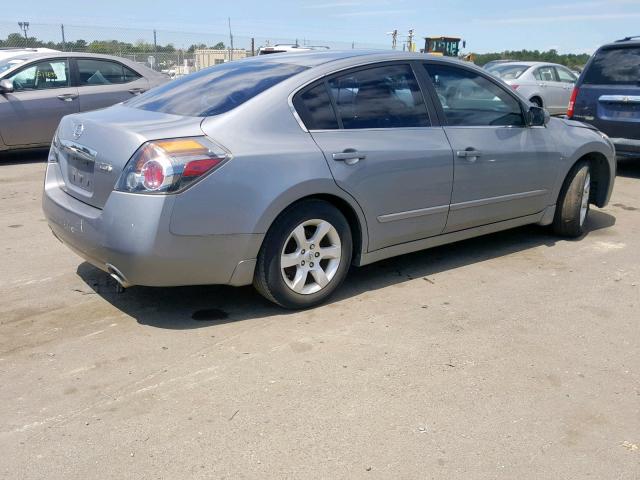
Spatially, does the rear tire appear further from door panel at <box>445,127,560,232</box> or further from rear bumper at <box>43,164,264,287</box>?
rear bumper at <box>43,164,264,287</box>

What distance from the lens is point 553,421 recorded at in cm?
298

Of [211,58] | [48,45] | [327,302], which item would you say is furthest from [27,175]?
[211,58]

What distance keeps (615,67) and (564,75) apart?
8.32 meters

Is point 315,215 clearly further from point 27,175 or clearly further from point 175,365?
point 27,175

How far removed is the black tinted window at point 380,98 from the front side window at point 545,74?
1203 centimetres

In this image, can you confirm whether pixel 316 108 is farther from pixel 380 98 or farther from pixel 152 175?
pixel 152 175

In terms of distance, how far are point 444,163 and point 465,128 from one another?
1.29 feet

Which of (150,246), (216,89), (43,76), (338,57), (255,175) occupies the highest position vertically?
(338,57)

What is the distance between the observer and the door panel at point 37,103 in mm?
9117

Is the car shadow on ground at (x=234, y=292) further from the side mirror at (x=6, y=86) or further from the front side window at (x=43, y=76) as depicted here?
the front side window at (x=43, y=76)

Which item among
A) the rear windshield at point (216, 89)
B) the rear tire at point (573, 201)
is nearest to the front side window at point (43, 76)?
the rear windshield at point (216, 89)

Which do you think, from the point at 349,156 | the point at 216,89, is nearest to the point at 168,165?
the point at 216,89

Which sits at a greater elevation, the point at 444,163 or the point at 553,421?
the point at 444,163

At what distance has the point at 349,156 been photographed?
161 inches
